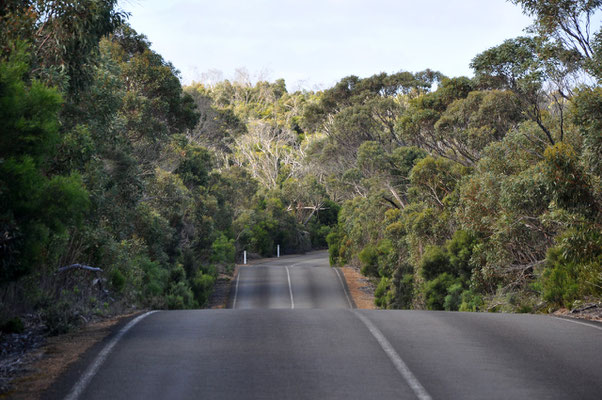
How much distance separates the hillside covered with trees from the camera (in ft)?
36.0

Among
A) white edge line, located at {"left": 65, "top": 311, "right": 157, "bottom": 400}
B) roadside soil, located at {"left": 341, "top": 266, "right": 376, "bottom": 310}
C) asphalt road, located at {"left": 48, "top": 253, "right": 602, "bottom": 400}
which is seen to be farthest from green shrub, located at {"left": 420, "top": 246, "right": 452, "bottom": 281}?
white edge line, located at {"left": 65, "top": 311, "right": 157, "bottom": 400}

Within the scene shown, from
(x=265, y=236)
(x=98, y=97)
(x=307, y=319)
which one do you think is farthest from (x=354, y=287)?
(x=307, y=319)

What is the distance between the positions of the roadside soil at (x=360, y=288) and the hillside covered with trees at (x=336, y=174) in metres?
1.37

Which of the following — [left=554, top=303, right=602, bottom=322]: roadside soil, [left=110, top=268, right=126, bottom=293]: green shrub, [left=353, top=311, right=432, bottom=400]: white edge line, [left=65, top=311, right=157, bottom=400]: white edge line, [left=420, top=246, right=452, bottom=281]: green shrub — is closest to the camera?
[left=353, top=311, right=432, bottom=400]: white edge line

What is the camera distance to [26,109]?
9234 millimetres

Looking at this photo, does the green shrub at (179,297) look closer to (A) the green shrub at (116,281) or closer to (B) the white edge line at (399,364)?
(A) the green shrub at (116,281)

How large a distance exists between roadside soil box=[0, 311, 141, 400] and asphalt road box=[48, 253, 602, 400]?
0.25 m

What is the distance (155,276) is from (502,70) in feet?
53.7

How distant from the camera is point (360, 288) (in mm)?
50688

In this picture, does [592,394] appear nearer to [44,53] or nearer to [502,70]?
[44,53]

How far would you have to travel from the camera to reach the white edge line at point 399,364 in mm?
6844

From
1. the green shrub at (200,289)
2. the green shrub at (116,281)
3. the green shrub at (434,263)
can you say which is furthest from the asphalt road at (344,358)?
the green shrub at (200,289)

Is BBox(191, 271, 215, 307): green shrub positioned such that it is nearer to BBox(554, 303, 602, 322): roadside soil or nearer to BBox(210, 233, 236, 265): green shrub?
BBox(210, 233, 236, 265): green shrub

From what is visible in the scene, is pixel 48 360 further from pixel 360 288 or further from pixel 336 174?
pixel 336 174
